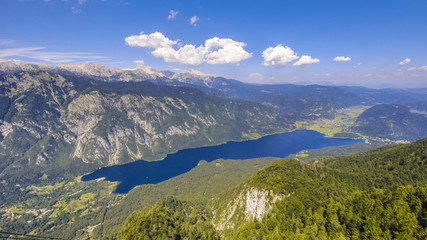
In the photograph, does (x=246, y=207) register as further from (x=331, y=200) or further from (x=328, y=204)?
(x=331, y=200)

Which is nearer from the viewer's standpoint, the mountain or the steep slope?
the mountain

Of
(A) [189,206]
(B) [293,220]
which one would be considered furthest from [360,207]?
(A) [189,206]

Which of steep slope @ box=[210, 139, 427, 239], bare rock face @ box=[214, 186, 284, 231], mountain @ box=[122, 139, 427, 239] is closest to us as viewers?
mountain @ box=[122, 139, 427, 239]

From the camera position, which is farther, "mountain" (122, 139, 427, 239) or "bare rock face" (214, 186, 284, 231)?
"bare rock face" (214, 186, 284, 231)

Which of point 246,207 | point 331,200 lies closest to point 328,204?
point 331,200

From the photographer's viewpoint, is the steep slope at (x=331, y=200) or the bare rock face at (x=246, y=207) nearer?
the steep slope at (x=331, y=200)

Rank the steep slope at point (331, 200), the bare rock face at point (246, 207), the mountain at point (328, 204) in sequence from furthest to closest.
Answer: the bare rock face at point (246, 207) < the steep slope at point (331, 200) < the mountain at point (328, 204)

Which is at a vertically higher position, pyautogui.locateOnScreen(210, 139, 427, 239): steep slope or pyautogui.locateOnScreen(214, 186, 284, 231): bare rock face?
pyautogui.locateOnScreen(210, 139, 427, 239): steep slope

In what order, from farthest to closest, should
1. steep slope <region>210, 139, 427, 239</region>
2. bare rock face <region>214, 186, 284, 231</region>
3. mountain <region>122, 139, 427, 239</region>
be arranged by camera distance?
1. bare rock face <region>214, 186, 284, 231</region>
2. steep slope <region>210, 139, 427, 239</region>
3. mountain <region>122, 139, 427, 239</region>

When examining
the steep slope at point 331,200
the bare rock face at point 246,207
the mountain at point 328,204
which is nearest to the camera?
the mountain at point 328,204
